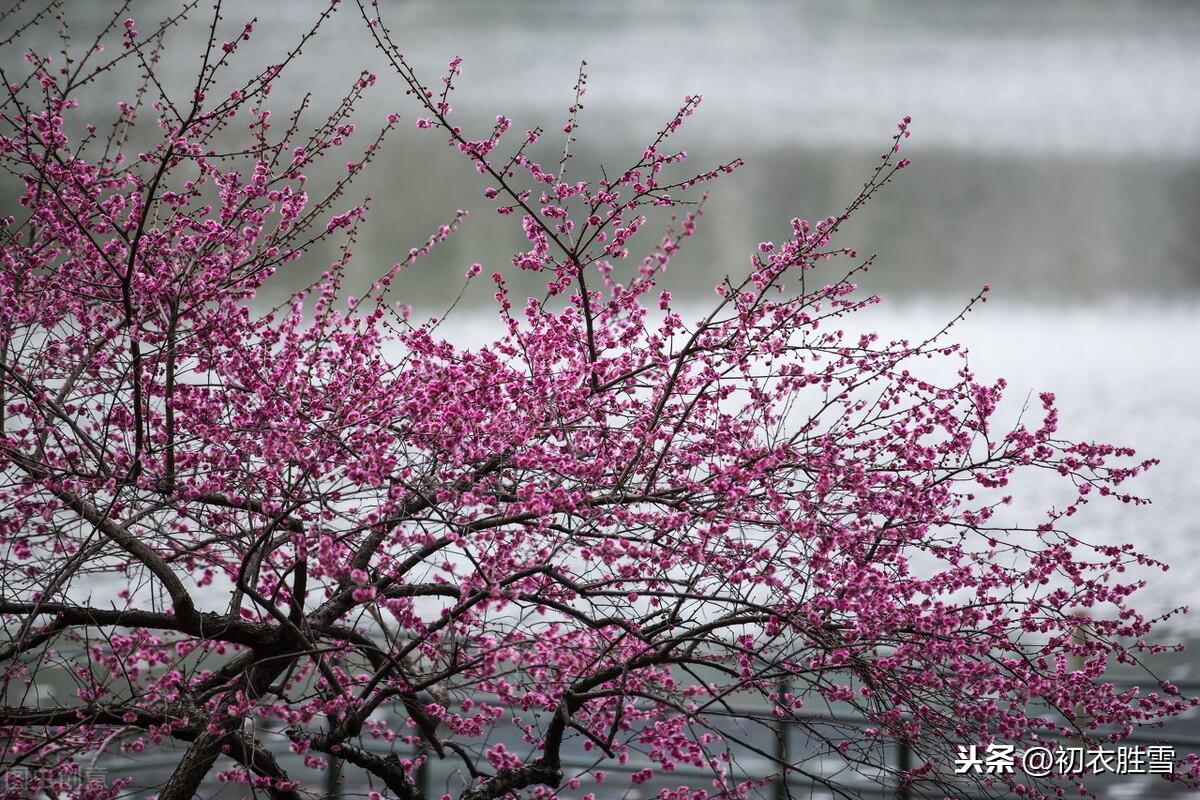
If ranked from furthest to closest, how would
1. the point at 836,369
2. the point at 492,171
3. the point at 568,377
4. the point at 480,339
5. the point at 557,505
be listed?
the point at 480,339 < the point at 836,369 < the point at 568,377 < the point at 492,171 < the point at 557,505

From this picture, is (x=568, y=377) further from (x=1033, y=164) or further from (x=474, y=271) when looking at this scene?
(x=1033, y=164)

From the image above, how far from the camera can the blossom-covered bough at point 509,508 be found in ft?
6.00

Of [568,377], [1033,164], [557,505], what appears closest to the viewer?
[557,505]

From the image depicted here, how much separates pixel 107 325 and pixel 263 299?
83.5 inches

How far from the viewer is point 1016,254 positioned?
4.57m

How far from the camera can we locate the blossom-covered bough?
1.83 meters

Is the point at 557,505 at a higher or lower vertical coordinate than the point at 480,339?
lower

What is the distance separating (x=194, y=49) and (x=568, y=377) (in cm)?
312

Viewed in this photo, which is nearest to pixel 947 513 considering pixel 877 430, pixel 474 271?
pixel 877 430

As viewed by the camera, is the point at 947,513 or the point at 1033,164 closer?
the point at 947,513

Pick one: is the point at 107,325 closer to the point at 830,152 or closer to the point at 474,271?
the point at 474,271

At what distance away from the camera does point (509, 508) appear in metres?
2.00

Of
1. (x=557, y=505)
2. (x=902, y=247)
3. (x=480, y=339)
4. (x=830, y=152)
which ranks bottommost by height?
(x=557, y=505)

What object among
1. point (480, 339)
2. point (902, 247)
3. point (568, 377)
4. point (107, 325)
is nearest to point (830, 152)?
point (902, 247)
